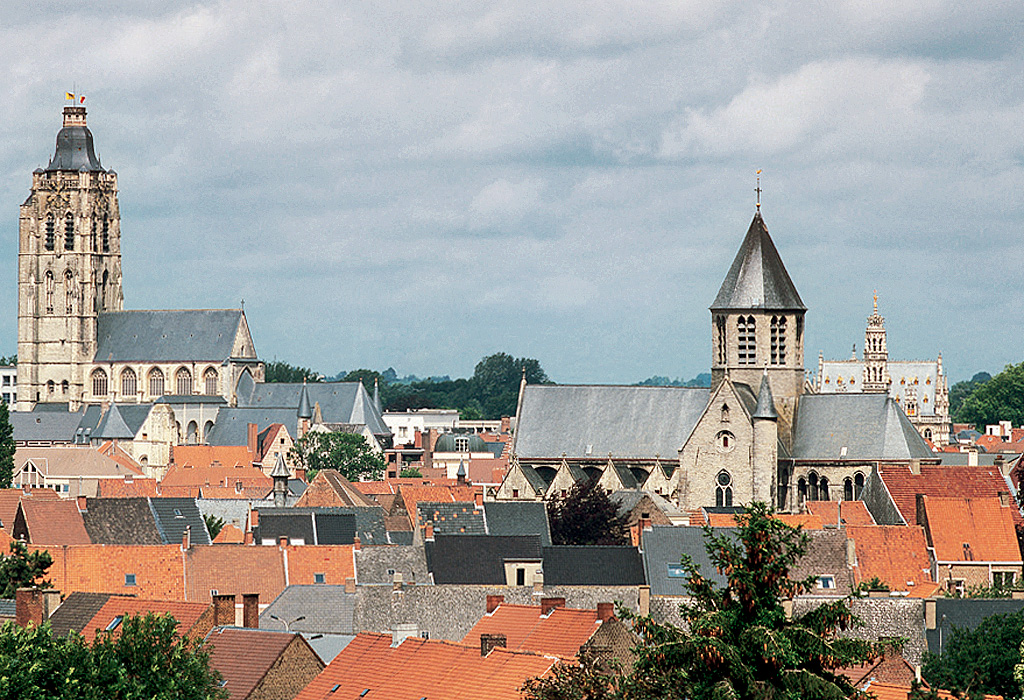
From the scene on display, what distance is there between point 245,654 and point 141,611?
3785 mm

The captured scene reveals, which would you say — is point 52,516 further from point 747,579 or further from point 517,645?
point 747,579

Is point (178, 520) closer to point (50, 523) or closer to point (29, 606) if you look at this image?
point (50, 523)

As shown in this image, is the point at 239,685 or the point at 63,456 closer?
the point at 239,685

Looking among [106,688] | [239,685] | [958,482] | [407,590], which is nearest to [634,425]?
[958,482]

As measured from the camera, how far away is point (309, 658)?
37.9 metres

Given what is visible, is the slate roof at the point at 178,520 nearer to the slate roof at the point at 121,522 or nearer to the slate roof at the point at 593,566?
the slate roof at the point at 121,522

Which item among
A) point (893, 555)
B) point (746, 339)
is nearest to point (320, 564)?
point (893, 555)

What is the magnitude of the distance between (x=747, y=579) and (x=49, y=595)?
83.1ft

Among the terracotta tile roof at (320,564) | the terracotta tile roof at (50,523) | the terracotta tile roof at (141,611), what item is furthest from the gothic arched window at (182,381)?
the terracotta tile roof at (141,611)

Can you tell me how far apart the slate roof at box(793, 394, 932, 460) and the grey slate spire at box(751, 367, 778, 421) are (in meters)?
1.92

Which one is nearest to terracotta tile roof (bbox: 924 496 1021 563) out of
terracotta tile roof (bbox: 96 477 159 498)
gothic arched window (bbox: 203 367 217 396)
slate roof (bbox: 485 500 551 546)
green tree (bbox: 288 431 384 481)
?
slate roof (bbox: 485 500 551 546)

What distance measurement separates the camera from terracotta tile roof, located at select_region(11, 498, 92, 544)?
208 ft

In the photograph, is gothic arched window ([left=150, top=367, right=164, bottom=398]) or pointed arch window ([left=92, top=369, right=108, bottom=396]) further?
pointed arch window ([left=92, top=369, right=108, bottom=396])

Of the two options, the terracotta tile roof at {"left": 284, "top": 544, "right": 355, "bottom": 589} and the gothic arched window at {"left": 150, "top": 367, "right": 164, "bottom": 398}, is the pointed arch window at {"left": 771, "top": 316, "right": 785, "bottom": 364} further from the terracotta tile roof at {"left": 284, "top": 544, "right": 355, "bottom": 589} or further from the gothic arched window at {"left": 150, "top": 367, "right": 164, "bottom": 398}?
the gothic arched window at {"left": 150, "top": 367, "right": 164, "bottom": 398}
